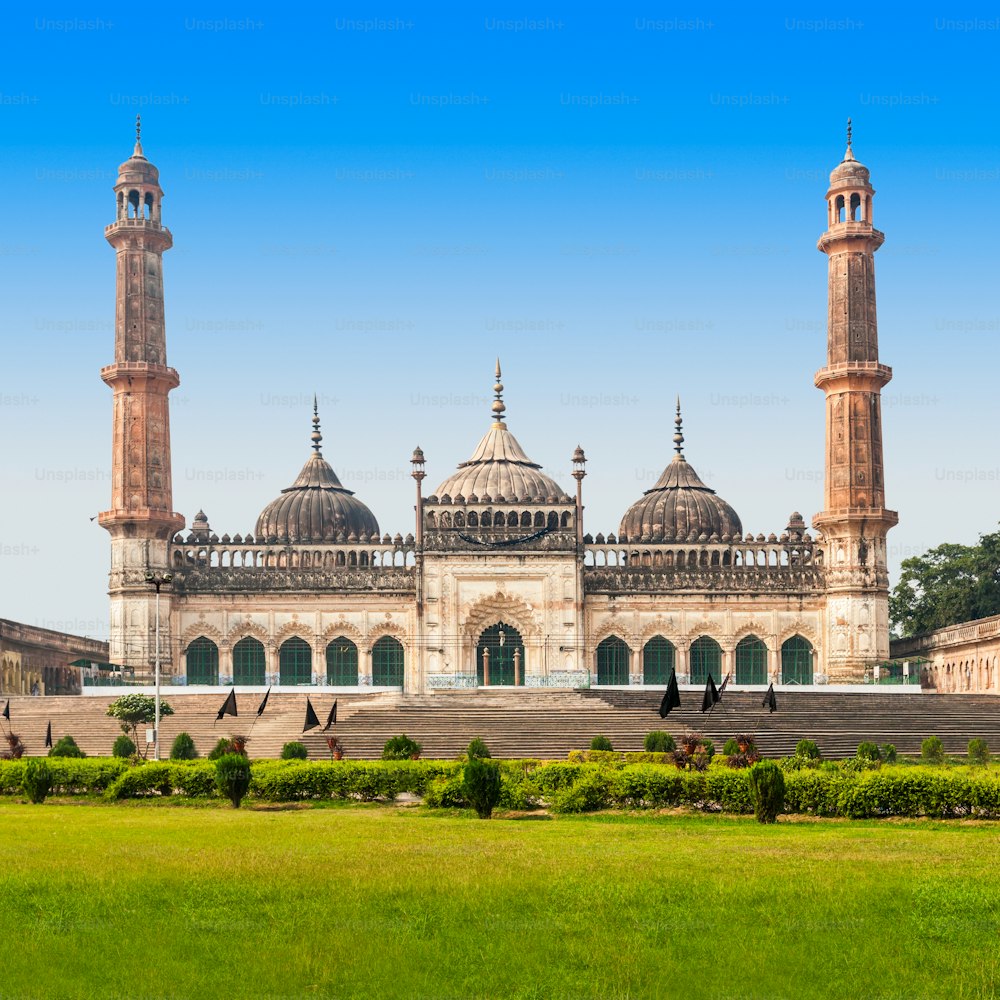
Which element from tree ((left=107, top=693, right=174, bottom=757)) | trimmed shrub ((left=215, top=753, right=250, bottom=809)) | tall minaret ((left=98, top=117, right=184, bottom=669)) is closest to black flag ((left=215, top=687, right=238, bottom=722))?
tree ((left=107, top=693, right=174, bottom=757))

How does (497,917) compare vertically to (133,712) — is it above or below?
below

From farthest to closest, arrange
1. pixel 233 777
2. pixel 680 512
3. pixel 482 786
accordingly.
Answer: pixel 680 512, pixel 233 777, pixel 482 786

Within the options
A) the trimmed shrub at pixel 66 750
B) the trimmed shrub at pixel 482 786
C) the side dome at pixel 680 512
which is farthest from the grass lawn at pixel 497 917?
the side dome at pixel 680 512

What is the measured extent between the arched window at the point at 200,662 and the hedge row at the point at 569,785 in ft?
92.3

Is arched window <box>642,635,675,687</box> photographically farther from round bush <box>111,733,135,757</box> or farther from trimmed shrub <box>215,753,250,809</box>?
trimmed shrub <box>215,753,250,809</box>

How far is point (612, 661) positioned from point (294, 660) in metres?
11.2

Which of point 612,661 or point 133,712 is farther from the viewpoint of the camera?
point 612,661

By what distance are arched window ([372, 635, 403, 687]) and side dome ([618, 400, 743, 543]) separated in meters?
9.53

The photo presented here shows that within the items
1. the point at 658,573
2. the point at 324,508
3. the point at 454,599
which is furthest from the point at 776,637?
the point at 324,508

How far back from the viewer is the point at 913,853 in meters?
15.3

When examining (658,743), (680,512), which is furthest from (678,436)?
(658,743)

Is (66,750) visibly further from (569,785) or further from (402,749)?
(569,785)

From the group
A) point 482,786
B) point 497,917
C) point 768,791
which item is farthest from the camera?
point 482,786

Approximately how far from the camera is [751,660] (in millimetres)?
53625
